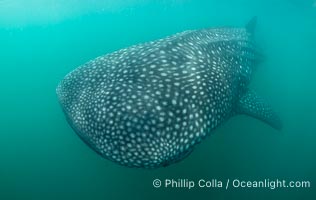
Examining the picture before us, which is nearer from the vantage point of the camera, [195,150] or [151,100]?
[151,100]

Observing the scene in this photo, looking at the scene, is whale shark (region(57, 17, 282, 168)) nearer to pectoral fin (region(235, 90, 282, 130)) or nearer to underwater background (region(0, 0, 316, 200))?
pectoral fin (region(235, 90, 282, 130))

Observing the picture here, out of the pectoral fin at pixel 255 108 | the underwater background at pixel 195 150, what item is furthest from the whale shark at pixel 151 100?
the underwater background at pixel 195 150

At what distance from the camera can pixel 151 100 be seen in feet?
11.8

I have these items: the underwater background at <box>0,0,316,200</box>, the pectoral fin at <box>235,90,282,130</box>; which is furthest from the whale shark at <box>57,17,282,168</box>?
the underwater background at <box>0,0,316,200</box>

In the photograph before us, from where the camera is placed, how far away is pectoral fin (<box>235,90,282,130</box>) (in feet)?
18.8

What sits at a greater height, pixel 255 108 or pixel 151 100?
pixel 151 100

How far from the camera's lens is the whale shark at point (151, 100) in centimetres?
341

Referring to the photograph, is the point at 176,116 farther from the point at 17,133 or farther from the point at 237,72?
the point at 17,133

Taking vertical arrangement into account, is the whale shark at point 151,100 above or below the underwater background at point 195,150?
above

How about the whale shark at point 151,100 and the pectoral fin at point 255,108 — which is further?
the pectoral fin at point 255,108

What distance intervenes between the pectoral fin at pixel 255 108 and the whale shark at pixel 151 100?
646 mm

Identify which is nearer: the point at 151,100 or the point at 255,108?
the point at 151,100

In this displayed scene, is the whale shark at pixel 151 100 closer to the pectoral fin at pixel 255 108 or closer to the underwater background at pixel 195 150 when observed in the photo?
the pectoral fin at pixel 255 108

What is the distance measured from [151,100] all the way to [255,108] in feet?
11.4
